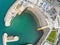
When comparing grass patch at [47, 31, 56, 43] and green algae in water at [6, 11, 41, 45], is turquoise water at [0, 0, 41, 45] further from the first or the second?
grass patch at [47, 31, 56, 43]

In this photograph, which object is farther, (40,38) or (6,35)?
(40,38)

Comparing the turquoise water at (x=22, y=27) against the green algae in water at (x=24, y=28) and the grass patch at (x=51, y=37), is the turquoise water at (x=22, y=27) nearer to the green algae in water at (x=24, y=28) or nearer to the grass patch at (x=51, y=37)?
the green algae in water at (x=24, y=28)

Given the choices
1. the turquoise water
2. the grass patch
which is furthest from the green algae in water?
the grass patch

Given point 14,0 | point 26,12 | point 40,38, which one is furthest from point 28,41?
point 14,0

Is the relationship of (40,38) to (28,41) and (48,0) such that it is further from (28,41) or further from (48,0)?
(48,0)

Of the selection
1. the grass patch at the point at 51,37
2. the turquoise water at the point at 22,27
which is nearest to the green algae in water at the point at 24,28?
the turquoise water at the point at 22,27

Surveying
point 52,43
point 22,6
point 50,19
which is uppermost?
point 22,6

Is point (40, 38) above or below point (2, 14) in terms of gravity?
below
